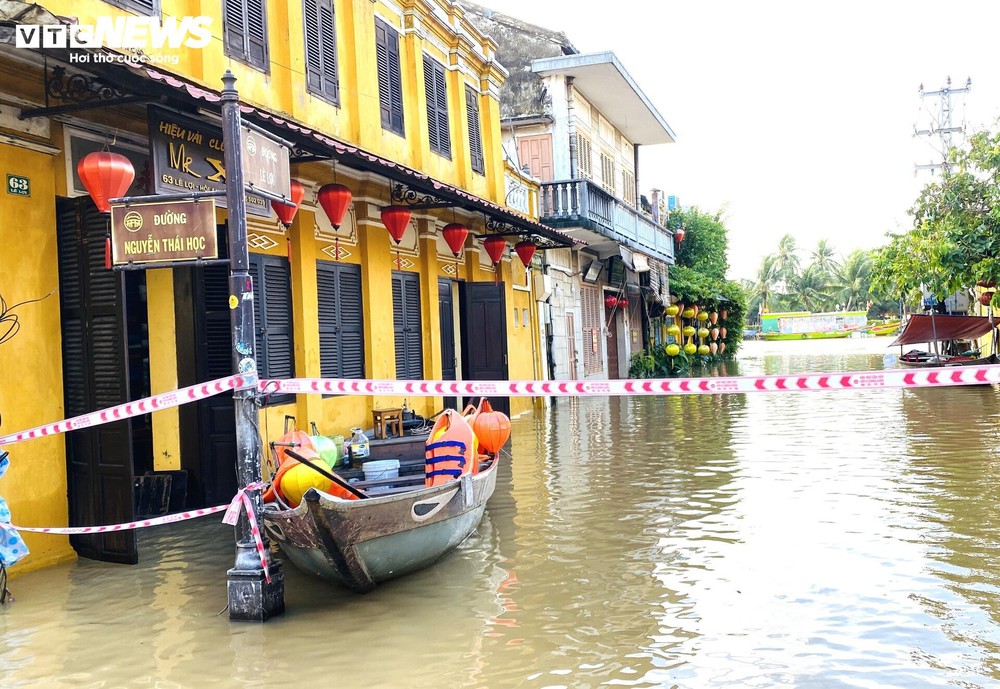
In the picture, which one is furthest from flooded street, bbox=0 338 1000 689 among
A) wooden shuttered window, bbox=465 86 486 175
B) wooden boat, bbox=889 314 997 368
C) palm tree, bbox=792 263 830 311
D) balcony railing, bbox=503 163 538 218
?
palm tree, bbox=792 263 830 311

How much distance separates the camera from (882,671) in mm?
4730

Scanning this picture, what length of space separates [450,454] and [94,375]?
3.24 meters

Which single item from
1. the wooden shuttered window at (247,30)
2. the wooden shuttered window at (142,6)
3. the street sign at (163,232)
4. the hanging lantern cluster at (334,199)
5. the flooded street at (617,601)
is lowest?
the flooded street at (617,601)

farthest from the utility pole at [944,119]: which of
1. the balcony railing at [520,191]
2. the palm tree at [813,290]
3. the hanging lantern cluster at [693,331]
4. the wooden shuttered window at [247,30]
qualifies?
the palm tree at [813,290]

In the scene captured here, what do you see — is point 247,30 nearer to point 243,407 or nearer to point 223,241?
point 223,241

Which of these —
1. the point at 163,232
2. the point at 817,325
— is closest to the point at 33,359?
the point at 163,232

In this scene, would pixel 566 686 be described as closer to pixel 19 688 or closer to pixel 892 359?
pixel 19 688

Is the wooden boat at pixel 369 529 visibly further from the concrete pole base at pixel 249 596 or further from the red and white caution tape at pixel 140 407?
the red and white caution tape at pixel 140 407

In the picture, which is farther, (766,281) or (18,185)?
(766,281)

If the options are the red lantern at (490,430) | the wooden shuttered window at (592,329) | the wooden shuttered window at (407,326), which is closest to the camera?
the red lantern at (490,430)

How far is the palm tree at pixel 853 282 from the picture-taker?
65812 mm

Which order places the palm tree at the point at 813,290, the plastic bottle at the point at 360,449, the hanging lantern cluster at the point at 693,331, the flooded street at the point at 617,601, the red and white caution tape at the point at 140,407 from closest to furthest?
the flooded street at the point at 617,601, the red and white caution tape at the point at 140,407, the plastic bottle at the point at 360,449, the hanging lantern cluster at the point at 693,331, the palm tree at the point at 813,290

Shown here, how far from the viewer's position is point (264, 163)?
6.28 m

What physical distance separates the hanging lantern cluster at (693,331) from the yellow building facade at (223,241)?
13815mm
